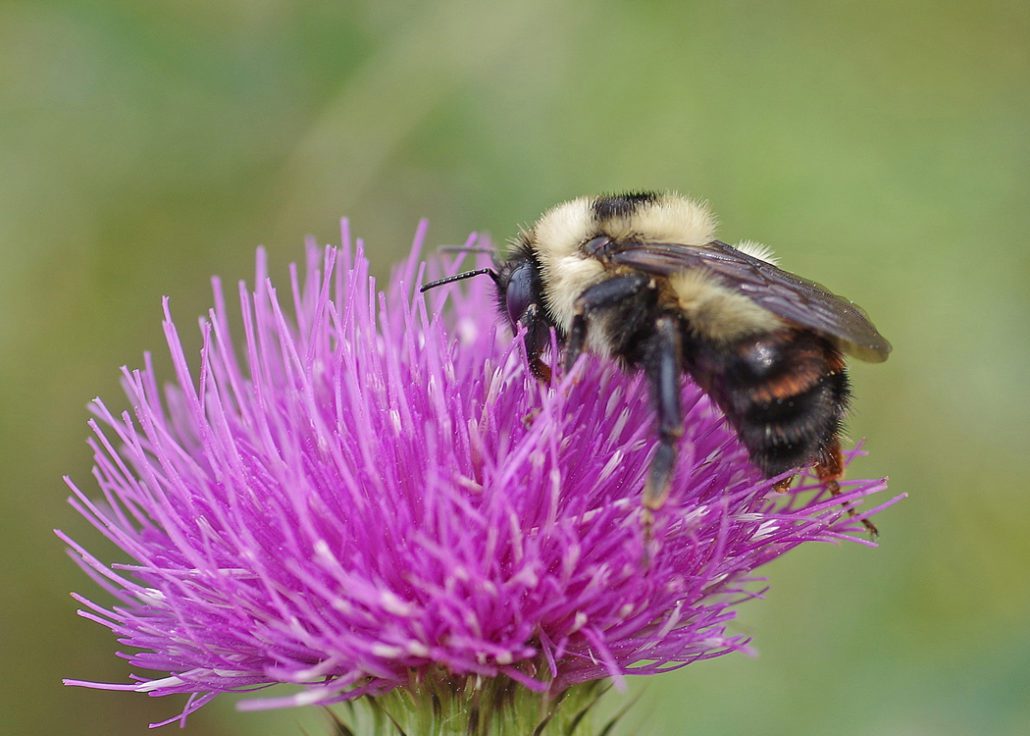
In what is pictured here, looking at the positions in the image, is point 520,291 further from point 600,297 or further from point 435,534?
point 435,534

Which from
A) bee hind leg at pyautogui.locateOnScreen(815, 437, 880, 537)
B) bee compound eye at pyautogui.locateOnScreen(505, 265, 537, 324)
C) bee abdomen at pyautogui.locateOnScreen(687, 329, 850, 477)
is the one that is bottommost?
bee hind leg at pyautogui.locateOnScreen(815, 437, 880, 537)

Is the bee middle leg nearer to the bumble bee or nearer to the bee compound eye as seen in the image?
the bumble bee

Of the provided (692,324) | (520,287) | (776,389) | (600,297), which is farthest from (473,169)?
(776,389)

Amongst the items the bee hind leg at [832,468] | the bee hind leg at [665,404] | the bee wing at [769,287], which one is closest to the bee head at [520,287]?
the bee wing at [769,287]

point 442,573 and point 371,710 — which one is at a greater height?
point 442,573

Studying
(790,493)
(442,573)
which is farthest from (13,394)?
(790,493)

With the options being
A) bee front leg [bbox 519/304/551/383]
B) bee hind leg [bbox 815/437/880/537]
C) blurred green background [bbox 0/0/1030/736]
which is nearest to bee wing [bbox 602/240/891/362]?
bee front leg [bbox 519/304/551/383]

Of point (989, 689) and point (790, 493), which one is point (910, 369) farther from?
point (790, 493)
